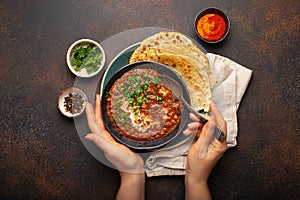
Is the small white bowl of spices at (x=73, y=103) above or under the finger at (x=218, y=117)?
above

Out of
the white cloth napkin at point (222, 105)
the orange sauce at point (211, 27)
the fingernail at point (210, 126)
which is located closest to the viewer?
the fingernail at point (210, 126)

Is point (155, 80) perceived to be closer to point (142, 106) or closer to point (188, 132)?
point (142, 106)

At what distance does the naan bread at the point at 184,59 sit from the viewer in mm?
3422

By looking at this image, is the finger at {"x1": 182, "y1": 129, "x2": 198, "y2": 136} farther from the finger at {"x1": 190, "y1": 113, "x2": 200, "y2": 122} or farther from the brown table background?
the brown table background

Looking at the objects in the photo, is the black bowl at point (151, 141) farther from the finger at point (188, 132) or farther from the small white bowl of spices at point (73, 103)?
the small white bowl of spices at point (73, 103)

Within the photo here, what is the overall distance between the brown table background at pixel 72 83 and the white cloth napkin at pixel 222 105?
101 mm

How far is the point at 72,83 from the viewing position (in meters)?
3.66

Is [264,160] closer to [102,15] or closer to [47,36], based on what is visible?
[102,15]

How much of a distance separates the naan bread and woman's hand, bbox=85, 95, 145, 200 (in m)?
0.58

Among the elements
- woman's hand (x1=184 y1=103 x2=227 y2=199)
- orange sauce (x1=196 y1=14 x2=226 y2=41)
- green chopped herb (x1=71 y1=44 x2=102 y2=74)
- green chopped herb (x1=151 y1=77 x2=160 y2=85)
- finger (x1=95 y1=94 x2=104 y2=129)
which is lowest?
woman's hand (x1=184 y1=103 x2=227 y2=199)

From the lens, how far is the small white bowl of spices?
11.7 feet

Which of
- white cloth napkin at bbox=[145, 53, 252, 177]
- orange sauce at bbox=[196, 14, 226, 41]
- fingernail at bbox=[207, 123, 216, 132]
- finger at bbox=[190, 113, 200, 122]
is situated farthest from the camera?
orange sauce at bbox=[196, 14, 226, 41]

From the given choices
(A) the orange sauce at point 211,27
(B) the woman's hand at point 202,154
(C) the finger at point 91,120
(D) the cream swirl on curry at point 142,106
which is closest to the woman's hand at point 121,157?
(C) the finger at point 91,120

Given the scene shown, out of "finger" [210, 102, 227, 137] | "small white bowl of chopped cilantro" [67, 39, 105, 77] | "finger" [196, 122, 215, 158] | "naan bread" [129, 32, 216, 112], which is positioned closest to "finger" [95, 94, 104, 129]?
"small white bowl of chopped cilantro" [67, 39, 105, 77]
